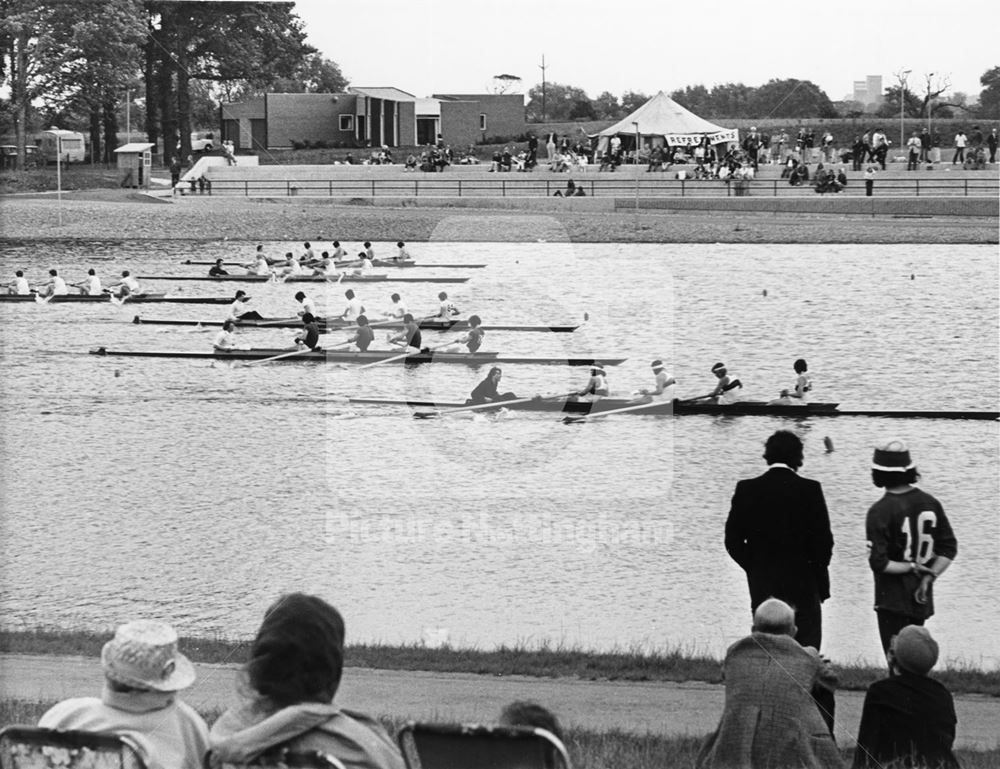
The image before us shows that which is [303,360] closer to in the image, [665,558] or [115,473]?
[115,473]

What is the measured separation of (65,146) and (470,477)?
32.3 metres

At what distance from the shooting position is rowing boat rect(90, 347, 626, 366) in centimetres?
2316

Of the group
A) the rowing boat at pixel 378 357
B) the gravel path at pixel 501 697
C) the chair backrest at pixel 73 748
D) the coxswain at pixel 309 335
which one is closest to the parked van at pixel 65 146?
the rowing boat at pixel 378 357

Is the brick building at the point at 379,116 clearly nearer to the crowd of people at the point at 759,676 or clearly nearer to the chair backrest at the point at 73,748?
the crowd of people at the point at 759,676

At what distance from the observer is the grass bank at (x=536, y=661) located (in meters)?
7.81

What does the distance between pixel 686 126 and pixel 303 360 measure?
12.0 m

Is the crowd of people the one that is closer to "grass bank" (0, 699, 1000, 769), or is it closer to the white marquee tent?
"grass bank" (0, 699, 1000, 769)

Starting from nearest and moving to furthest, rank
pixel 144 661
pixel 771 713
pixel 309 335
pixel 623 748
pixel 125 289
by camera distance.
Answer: pixel 144 661 → pixel 771 713 → pixel 623 748 → pixel 309 335 → pixel 125 289

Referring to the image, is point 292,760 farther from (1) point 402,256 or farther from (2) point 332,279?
(1) point 402,256

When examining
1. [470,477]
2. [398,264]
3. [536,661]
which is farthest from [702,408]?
[398,264]

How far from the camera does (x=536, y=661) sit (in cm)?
816

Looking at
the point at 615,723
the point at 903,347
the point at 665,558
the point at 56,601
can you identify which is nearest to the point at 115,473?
the point at 56,601

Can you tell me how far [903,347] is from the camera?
26.5 m

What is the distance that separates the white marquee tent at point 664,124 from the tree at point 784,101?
354 centimetres
